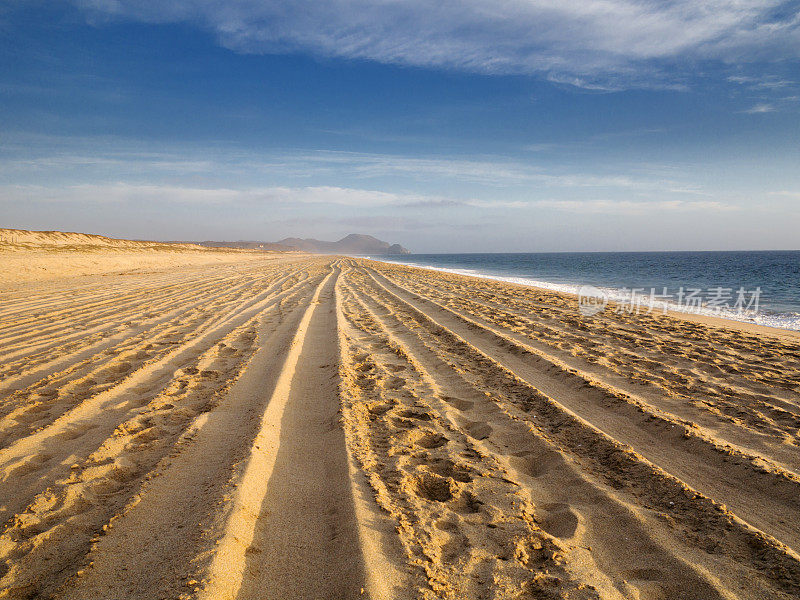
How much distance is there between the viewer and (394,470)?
2490 mm

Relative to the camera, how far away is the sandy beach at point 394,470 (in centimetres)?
169

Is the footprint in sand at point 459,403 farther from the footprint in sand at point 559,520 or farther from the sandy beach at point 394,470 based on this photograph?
the footprint in sand at point 559,520

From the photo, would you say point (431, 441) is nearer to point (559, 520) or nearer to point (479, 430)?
point (479, 430)

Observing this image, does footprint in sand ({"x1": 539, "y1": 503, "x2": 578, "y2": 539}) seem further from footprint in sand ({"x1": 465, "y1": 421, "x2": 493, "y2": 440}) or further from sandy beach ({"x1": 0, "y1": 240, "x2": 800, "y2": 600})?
footprint in sand ({"x1": 465, "y1": 421, "x2": 493, "y2": 440})

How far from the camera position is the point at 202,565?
163cm

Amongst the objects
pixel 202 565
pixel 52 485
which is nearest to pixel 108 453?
pixel 52 485

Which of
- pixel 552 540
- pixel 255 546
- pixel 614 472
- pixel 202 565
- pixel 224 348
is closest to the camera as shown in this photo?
pixel 202 565

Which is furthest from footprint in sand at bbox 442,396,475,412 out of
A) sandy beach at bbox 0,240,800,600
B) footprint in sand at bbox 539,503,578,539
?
footprint in sand at bbox 539,503,578,539

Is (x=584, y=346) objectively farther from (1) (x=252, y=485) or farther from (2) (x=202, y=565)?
(2) (x=202, y=565)

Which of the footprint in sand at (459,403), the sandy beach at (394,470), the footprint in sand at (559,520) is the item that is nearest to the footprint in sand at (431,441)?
the sandy beach at (394,470)

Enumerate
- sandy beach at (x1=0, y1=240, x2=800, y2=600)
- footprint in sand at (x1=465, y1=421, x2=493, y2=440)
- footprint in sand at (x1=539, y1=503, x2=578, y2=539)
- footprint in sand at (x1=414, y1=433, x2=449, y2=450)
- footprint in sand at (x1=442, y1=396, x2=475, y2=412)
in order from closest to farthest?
1. sandy beach at (x1=0, y1=240, x2=800, y2=600)
2. footprint in sand at (x1=539, y1=503, x2=578, y2=539)
3. footprint in sand at (x1=414, y1=433, x2=449, y2=450)
4. footprint in sand at (x1=465, y1=421, x2=493, y2=440)
5. footprint in sand at (x1=442, y1=396, x2=475, y2=412)

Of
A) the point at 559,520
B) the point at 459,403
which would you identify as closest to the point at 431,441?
the point at 459,403

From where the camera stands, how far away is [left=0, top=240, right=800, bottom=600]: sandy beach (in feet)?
5.55

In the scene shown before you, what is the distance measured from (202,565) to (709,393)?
14.3 ft
